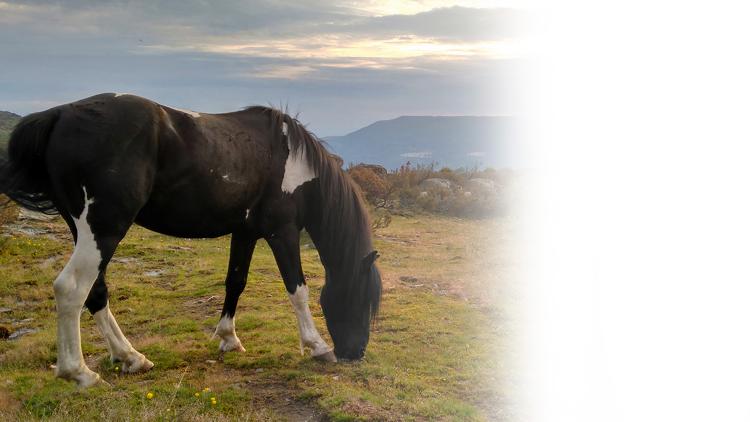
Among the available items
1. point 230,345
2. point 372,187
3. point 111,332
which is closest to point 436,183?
point 372,187

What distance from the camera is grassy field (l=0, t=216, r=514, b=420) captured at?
5.34 meters

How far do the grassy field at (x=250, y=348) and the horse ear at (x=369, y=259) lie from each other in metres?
1.10

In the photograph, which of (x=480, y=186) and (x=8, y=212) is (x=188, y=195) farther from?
(x=480, y=186)

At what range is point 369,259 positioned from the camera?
657 cm

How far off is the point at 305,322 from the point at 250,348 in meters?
1.05

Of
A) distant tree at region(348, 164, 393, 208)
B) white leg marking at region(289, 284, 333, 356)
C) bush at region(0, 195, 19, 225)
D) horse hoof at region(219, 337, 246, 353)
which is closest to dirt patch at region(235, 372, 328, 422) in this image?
white leg marking at region(289, 284, 333, 356)

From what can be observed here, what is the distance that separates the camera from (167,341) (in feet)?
24.2

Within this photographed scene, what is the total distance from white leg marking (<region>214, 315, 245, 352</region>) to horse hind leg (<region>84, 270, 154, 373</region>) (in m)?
A: 0.94

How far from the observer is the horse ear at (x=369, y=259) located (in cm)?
648

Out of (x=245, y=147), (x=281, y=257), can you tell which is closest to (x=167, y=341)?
(x=281, y=257)

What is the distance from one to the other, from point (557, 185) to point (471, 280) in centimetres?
2359

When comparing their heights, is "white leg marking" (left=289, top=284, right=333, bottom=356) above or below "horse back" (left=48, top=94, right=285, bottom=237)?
below

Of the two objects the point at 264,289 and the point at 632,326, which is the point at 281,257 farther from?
the point at 632,326

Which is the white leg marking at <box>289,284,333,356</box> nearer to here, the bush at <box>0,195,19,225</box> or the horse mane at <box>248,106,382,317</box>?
the horse mane at <box>248,106,382,317</box>
